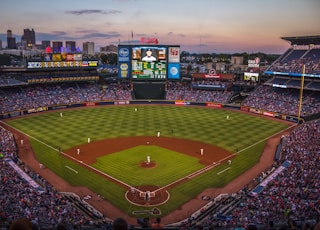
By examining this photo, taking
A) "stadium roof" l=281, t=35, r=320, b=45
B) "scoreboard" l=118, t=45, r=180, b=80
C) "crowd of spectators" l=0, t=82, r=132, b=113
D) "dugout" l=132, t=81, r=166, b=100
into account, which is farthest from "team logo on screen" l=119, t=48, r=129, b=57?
"stadium roof" l=281, t=35, r=320, b=45

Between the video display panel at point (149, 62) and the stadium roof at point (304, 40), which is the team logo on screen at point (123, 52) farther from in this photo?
the stadium roof at point (304, 40)

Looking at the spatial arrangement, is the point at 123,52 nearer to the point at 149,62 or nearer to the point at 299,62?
the point at 149,62

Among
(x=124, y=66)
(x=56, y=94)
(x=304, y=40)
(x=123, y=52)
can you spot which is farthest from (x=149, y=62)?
(x=304, y=40)

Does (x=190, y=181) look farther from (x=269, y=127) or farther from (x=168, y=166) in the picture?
(x=269, y=127)

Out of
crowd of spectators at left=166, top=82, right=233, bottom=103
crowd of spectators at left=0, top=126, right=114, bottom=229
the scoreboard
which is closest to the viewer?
crowd of spectators at left=0, top=126, right=114, bottom=229

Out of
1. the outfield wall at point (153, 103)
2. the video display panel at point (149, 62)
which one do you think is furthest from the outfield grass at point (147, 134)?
the video display panel at point (149, 62)

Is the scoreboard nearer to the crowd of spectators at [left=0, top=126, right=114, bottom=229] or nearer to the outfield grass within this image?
the outfield grass
